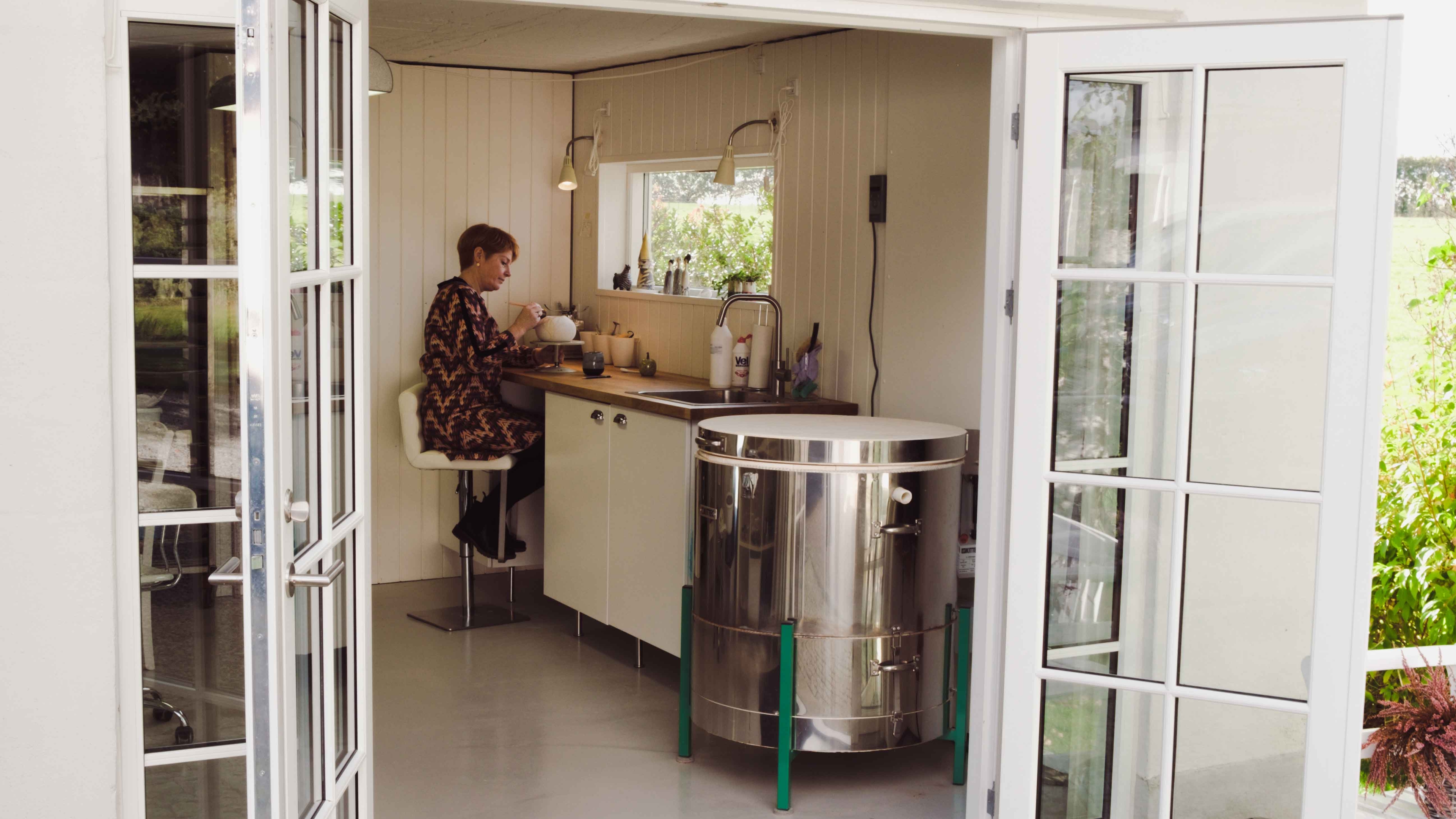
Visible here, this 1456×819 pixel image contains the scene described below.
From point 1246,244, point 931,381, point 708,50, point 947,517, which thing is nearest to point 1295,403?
point 1246,244

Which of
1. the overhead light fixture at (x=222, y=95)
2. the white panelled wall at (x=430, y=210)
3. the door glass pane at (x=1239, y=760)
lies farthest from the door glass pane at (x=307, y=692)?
the white panelled wall at (x=430, y=210)

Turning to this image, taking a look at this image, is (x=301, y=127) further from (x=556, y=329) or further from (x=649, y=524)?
(x=556, y=329)

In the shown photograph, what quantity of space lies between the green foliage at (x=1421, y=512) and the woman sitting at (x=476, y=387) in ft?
10.4

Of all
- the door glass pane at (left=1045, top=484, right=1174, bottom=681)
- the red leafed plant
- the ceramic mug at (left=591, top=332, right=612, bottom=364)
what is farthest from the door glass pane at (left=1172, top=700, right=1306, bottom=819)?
the ceramic mug at (left=591, top=332, right=612, bottom=364)

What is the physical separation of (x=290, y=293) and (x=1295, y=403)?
205cm

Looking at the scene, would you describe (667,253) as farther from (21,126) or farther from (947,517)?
(21,126)

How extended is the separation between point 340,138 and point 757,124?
9.57ft

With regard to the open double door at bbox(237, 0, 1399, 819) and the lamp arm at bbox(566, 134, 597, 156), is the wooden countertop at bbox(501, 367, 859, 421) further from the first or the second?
the open double door at bbox(237, 0, 1399, 819)

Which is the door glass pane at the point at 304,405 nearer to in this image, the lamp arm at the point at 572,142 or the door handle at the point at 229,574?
the door handle at the point at 229,574

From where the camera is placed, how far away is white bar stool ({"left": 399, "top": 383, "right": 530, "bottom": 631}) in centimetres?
→ 521

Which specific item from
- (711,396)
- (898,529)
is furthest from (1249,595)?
(711,396)

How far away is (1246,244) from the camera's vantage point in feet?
8.89

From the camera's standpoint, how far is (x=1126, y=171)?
2787 mm

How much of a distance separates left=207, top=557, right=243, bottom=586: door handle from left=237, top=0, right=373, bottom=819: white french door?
0.09 m
